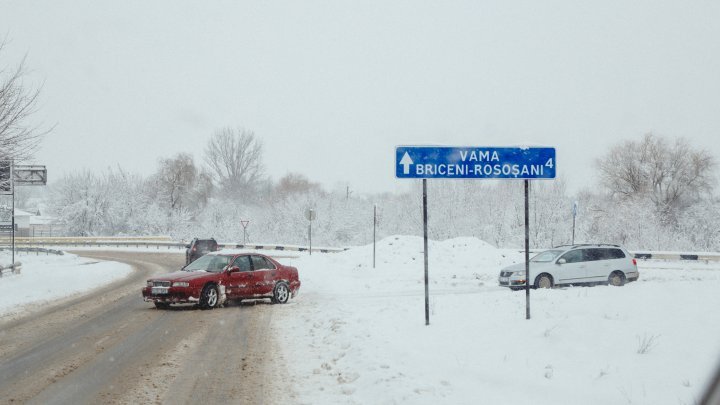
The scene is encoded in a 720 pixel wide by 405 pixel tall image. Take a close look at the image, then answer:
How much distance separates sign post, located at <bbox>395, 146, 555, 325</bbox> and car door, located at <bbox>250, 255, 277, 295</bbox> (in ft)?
23.0

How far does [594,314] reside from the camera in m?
10.2

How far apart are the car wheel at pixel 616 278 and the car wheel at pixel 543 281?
2.22 m

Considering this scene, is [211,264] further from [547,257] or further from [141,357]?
[547,257]

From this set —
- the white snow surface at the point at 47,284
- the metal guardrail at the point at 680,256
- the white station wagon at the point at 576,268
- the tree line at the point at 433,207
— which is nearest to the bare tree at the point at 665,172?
the tree line at the point at 433,207

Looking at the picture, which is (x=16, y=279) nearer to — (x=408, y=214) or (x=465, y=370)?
(x=465, y=370)

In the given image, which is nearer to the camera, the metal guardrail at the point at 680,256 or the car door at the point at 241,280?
the car door at the point at 241,280

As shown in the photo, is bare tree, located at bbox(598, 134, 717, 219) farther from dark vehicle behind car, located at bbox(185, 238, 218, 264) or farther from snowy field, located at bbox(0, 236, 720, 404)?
snowy field, located at bbox(0, 236, 720, 404)

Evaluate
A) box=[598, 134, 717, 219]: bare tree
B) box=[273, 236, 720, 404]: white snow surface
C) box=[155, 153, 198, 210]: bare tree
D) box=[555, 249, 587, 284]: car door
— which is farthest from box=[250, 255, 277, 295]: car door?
box=[155, 153, 198, 210]: bare tree

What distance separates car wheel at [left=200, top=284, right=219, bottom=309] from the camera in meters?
15.4

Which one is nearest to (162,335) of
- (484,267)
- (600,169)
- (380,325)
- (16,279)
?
(380,325)

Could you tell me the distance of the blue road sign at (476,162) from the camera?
10.9 metres

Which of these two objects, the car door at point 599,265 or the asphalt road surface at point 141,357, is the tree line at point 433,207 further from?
the asphalt road surface at point 141,357

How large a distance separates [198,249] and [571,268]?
19555mm

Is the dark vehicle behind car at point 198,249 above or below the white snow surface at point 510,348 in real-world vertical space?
above
